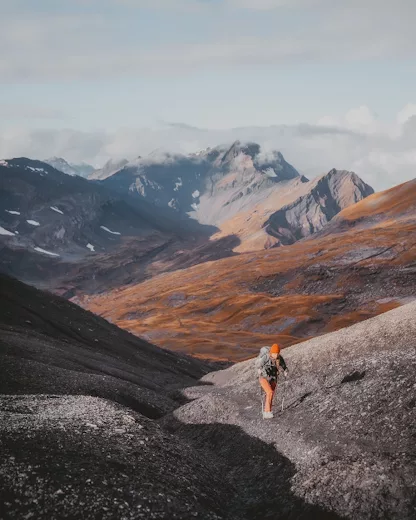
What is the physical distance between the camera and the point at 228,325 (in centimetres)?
18512

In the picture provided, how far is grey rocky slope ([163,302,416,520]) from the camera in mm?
18750

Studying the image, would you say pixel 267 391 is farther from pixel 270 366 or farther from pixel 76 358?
pixel 76 358

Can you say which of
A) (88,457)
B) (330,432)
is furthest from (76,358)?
(88,457)

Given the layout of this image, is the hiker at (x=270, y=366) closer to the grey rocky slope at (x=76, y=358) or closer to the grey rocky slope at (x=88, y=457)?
the grey rocky slope at (x=88, y=457)

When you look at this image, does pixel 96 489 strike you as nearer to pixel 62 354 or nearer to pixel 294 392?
pixel 294 392

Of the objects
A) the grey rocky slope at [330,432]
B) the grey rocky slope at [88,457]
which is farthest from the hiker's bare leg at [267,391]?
the grey rocky slope at [88,457]

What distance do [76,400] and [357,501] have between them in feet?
68.7

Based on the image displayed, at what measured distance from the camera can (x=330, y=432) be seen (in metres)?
25.5

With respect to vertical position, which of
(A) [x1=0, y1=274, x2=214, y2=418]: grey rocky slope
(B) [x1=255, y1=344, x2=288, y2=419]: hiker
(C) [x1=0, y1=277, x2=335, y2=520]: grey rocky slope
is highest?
(B) [x1=255, y1=344, x2=288, y2=419]: hiker

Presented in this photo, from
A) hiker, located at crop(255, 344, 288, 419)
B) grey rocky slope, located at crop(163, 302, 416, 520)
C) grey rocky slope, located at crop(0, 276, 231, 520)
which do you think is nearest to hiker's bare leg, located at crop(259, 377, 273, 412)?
hiker, located at crop(255, 344, 288, 419)

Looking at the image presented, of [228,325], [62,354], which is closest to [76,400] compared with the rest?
[62,354]

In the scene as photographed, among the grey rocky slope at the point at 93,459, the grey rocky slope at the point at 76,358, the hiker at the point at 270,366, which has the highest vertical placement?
the hiker at the point at 270,366

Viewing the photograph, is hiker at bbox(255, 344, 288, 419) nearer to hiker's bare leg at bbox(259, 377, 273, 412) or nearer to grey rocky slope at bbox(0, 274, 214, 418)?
hiker's bare leg at bbox(259, 377, 273, 412)

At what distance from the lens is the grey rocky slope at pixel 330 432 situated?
738 inches
